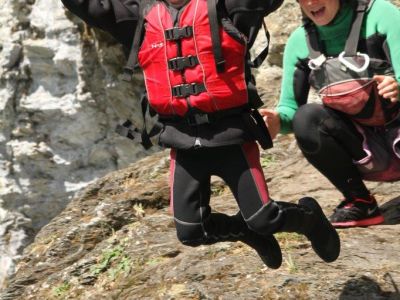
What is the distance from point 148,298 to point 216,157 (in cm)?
128

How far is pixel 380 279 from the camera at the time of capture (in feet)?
12.0

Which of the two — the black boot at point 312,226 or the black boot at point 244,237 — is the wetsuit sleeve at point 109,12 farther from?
the black boot at point 312,226

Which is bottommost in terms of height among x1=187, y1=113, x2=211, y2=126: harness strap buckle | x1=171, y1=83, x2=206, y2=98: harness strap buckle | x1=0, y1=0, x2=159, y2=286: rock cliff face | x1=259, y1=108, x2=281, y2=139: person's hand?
x1=0, y1=0, x2=159, y2=286: rock cliff face

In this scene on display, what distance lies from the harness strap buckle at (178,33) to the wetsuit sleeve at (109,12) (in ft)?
1.13

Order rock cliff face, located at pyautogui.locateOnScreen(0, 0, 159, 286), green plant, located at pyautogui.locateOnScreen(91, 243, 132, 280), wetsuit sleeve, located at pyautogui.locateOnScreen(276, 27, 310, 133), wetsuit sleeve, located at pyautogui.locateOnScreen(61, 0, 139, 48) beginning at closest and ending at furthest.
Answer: wetsuit sleeve, located at pyautogui.locateOnScreen(61, 0, 139, 48)
wetsuit sleeve, located at pyautogui.locateOnScreen(276, 27, 310, 133)
green plant, located at pyautogui.locateOnScreen(91, 243, 132, 280)
rock cliff face, located at pyautogui.locateOnScreen(0, 0, 159, 286)

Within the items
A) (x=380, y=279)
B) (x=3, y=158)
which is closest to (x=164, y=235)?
(x=380, y=279)

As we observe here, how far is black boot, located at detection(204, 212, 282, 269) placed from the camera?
373 centimetres

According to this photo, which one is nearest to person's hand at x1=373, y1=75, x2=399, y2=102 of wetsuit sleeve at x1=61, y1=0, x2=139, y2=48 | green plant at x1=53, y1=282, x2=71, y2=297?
wetsuit sleeve at x1=61, y1=0, x2=139, y2=48

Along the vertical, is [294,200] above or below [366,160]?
below

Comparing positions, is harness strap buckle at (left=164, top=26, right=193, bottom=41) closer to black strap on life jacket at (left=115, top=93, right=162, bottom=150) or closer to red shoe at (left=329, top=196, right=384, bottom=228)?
black strap on life jacket at (left=115, top=93, right=162, bottom=150)

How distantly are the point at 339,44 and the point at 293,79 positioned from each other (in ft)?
1.48

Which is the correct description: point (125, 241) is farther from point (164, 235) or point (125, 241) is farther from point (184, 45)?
point (184, 45)

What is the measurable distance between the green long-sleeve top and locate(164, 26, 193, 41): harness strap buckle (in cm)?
117

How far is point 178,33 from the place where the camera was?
132 inches
